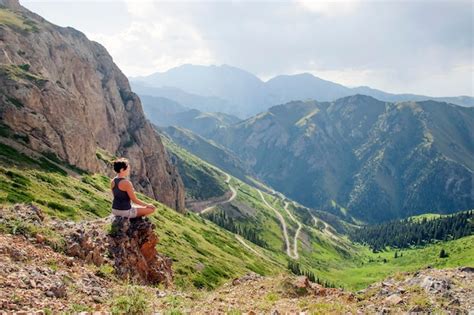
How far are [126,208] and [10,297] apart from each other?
11.1 meters

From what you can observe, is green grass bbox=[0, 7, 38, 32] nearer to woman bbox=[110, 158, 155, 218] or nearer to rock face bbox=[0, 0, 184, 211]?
rock face bbox=[0, 0, 184, 211]

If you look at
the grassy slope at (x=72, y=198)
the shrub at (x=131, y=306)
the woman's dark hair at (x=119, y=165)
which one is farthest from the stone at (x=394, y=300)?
the grassy slope at (x=72, y=198)

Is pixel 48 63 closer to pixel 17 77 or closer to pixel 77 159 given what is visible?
pixel 17 77

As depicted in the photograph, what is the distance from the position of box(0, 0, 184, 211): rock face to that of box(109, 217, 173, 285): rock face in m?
63.1

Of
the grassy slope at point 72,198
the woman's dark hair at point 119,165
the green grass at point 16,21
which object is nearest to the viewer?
the woman's dark hair at point 119,165

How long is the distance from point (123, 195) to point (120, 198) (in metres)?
0.40

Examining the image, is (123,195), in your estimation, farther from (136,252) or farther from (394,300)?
(394,300)

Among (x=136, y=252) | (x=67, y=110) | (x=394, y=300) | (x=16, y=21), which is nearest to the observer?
(x=394, y=300)

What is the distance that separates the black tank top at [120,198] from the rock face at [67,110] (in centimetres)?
6410

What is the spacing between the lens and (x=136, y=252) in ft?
84.3

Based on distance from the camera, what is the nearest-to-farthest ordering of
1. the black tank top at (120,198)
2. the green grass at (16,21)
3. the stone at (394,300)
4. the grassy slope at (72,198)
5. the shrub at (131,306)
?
the shrub at (131,306) < the stone at (394,300) < the black tank top at (120,198) < the grassy slope at (72,198) < the green grass at (16,21)

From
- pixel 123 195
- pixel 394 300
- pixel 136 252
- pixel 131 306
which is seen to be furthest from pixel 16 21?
pixel 394 300

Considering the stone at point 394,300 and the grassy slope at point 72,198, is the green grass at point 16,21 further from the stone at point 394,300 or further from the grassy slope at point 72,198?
the stone at point 394,300

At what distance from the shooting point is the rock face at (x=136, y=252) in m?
24.1
